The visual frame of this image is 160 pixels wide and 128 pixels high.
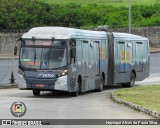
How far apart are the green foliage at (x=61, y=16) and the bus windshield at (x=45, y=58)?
123 ft

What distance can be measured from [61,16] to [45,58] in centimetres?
4094

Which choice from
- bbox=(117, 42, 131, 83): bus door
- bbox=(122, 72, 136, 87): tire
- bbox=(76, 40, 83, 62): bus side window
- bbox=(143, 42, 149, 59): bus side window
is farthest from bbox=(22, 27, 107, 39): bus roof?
bbox=(143, 42, 149, 59): bus side window

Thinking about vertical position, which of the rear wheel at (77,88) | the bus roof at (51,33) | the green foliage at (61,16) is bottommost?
the rear wheel at (77,88)

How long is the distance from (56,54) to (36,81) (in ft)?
4.94

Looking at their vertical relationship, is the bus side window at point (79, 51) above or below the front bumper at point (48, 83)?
above

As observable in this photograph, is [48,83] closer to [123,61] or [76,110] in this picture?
[76,110]

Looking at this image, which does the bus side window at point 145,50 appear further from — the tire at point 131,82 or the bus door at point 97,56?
the bus door at point 97,56

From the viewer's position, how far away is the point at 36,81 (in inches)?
1217

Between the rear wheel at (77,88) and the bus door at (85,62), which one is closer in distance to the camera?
the rear wheel at (77,88)

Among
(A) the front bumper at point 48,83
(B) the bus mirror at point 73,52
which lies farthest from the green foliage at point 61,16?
(A) the front bumper at point 48,83

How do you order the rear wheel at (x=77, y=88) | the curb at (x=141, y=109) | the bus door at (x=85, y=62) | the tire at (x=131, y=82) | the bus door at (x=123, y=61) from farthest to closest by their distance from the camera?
the tire at (x=131, y=82) < the bus door at (x=123, y=61) < the bus door at (x=85, y=62) < the rear wheel at (x=77, y=88) < the curb at (x=141, y=109)

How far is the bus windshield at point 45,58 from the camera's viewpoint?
3091 centimetres

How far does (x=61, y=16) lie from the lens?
2820 inches

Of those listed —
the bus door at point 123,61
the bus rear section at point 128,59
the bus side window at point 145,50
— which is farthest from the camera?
the bus side window at point 145,50
